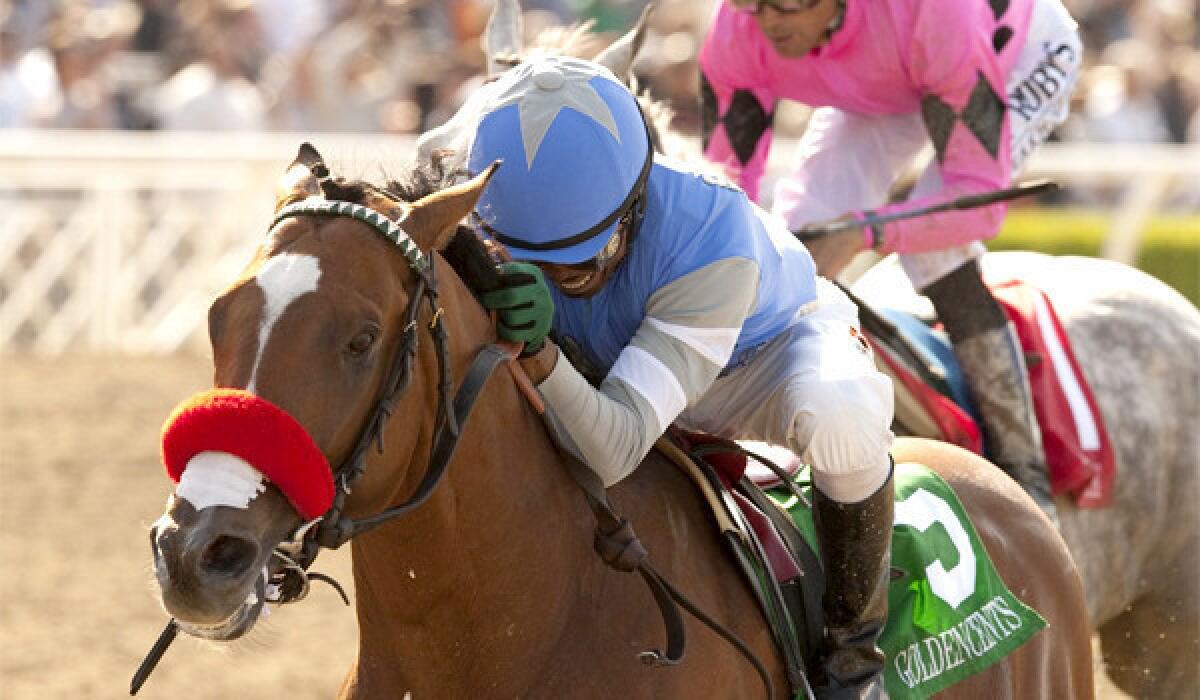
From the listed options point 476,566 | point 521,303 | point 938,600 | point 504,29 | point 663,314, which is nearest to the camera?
point 521,303

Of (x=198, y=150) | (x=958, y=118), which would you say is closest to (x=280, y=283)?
(x=958, y=118)

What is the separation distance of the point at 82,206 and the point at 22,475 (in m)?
3.24

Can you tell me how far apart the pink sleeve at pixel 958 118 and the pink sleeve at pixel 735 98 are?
1.60 ft

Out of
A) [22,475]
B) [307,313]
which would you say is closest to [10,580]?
[22,475]

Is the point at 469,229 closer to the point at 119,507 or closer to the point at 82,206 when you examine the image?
the point at 119,507

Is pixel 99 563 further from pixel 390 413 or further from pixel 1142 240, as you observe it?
pixel 1142 240

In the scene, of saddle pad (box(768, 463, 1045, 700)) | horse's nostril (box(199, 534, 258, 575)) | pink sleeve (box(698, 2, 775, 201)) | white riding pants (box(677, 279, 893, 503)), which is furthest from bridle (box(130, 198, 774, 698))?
pink sleeve (box(698, 2, 775, 201))

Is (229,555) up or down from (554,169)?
down

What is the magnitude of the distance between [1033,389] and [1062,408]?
0.32 feet

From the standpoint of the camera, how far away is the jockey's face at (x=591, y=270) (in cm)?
369

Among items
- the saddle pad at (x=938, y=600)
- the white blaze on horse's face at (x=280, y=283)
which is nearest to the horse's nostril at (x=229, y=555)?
the white blaze on horse's face at (x=280, y=283)

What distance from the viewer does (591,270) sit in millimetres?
3699

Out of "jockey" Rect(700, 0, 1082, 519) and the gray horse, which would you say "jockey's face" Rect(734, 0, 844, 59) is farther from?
the gray horse

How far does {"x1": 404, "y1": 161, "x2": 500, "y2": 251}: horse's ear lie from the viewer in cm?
320
